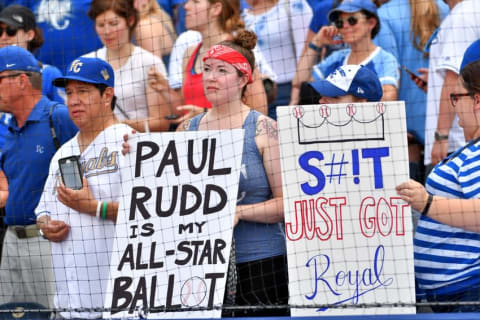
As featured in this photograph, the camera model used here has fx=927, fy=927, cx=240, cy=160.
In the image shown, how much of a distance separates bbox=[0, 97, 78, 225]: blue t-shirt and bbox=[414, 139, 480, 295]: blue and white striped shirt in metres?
2.06

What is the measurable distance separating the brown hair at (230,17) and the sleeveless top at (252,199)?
153cm

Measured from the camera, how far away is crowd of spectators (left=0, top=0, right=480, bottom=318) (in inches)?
154

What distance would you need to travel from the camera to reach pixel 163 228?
13.2ft

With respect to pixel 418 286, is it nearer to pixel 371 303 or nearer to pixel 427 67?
pixel 371 303

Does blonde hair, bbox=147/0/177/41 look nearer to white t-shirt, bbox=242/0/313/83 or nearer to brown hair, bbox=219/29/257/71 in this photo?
white t-shirt, bbox=242/0/313/83

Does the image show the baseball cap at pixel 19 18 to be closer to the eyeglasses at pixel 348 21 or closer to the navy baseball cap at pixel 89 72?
the navy baseball cap at pixel 89 72

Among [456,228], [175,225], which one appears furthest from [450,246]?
[175,225]

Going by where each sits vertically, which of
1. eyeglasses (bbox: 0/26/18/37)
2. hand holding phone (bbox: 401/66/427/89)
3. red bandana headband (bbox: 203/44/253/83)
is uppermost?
eyeglasses (bbox: 0/26/18/37)

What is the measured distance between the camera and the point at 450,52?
5262mm

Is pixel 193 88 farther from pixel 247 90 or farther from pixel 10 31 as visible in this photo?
pixel 10 31

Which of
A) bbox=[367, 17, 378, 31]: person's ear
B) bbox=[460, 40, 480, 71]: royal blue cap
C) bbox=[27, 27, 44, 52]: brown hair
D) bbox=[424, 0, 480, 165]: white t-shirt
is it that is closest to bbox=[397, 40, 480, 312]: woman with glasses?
bbox=[460, 40, 480, 71]: royal blue cap

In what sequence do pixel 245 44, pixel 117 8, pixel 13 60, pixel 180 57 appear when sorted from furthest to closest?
pixel 180 57
pixel 117 8
pixel 13 60
pixel 245 44

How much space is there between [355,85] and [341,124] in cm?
43

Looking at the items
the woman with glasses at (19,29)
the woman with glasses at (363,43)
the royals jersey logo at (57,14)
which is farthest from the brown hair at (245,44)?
the royals jersey logo at (57,14)
